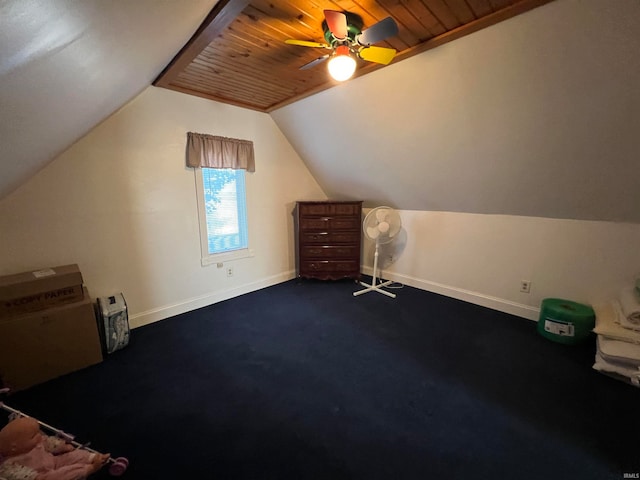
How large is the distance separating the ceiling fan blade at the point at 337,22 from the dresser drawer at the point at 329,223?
2.36 m

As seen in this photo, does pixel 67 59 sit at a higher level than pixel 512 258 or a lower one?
higher

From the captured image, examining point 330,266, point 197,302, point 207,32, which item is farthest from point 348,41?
point 197,302

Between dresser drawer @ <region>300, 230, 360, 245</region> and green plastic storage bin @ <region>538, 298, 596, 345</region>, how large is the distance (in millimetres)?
2187

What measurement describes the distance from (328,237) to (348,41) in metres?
2.42

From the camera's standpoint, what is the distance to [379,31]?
1.54 m

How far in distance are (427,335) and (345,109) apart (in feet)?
7.82

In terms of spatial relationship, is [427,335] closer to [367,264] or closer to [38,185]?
[367,264]

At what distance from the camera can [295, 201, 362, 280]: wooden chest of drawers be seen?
12.5 feet

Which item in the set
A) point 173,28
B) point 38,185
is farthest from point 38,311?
point 173,28

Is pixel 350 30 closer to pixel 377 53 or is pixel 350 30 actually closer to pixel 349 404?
pixel 377 53

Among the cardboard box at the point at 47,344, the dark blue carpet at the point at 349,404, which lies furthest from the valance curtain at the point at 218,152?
the dark blue carpet at the point at 349,404

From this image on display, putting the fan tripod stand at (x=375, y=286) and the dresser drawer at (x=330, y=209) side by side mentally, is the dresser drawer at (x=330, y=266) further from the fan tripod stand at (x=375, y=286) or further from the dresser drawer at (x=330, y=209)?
the dresser drawer at (x=330, y=209)

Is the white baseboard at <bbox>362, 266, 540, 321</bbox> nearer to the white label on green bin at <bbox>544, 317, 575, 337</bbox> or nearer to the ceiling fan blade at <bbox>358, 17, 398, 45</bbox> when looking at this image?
the white label on green bin at <bbox>544, 317, 575, 337</bbox>

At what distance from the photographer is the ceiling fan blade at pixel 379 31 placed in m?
1.46
